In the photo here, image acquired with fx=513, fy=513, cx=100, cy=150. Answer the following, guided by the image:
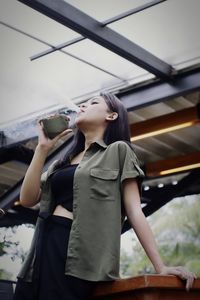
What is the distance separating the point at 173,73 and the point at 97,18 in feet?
2.80

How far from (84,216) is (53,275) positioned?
0.22 metres

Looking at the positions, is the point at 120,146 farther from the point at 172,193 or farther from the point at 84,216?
the point at 172,193

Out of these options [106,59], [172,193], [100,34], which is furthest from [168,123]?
[172,193]

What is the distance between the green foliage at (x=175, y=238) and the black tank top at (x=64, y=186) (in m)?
4.24

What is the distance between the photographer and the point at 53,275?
5.55ft

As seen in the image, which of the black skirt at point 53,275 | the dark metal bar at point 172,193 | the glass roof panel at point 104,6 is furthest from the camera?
the dark metal bar at point 172,193

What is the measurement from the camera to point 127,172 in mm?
1793

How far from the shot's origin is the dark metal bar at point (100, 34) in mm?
2901

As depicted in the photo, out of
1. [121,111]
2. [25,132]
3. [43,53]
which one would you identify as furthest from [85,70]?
[121,111]

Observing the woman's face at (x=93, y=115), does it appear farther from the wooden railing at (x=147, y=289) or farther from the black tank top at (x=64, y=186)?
the wooden railing at (x=147, y=289)

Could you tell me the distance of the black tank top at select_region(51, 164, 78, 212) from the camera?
5.95 feet

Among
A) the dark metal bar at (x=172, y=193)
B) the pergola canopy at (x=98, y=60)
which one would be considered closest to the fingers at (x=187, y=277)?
the pergola canopy at (x=98, y=60)

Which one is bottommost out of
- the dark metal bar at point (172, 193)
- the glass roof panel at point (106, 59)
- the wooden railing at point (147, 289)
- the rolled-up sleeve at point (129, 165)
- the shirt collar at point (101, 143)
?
the wooden railing at point (147, 289)

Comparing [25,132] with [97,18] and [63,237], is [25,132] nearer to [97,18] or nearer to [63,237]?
[97,18]
